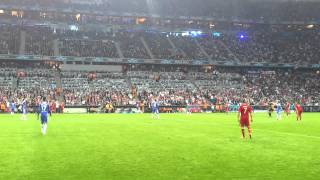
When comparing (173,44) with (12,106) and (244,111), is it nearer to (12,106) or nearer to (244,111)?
(12,106)

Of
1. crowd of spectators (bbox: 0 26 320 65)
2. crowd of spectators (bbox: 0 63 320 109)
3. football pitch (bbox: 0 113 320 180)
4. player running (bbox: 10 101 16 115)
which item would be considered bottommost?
football pitch (bbox: 0 113 320 180)

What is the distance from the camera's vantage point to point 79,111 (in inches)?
2714

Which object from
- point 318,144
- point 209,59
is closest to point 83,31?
point 209,59

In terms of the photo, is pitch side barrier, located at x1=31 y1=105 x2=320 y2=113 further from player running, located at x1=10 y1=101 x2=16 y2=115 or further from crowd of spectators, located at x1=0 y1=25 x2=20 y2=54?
crowd of spectators, located at x1=0 y1=25 x2=20 y2=54

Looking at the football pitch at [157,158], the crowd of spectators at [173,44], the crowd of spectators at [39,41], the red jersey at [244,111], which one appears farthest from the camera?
the crowd of spectators at [173,44]

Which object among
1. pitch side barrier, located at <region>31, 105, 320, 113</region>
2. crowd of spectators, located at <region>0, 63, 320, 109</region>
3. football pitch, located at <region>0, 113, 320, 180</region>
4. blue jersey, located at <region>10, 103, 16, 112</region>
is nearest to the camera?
football pitch, located at <region>0, 113, 320, 180</region>

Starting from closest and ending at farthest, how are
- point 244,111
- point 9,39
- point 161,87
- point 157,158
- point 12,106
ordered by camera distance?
1. point 157,158
2. point 244,111
3. point 12,106
4. point 161,87
5. point 9,39

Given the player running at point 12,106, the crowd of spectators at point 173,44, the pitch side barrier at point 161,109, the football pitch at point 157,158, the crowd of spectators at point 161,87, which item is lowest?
the football pitch at point 157,158

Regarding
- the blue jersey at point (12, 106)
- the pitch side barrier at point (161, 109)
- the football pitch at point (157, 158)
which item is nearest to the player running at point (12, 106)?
the blue jersey at point (12, 106)

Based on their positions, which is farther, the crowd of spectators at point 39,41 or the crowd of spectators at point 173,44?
the crowd of spectators at point 173,44

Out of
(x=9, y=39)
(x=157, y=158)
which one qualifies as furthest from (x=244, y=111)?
(x=9, y=39)

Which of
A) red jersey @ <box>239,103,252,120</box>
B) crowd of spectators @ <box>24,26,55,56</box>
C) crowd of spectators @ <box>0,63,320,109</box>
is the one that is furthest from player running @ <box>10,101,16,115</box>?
red jersey @ <box>239,103,252,120</box>

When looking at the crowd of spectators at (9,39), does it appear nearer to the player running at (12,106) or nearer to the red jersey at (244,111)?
the player running at (12,106)

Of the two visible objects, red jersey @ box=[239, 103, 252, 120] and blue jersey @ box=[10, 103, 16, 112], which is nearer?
red jersey @ box=[239, 103, 252, 120]
